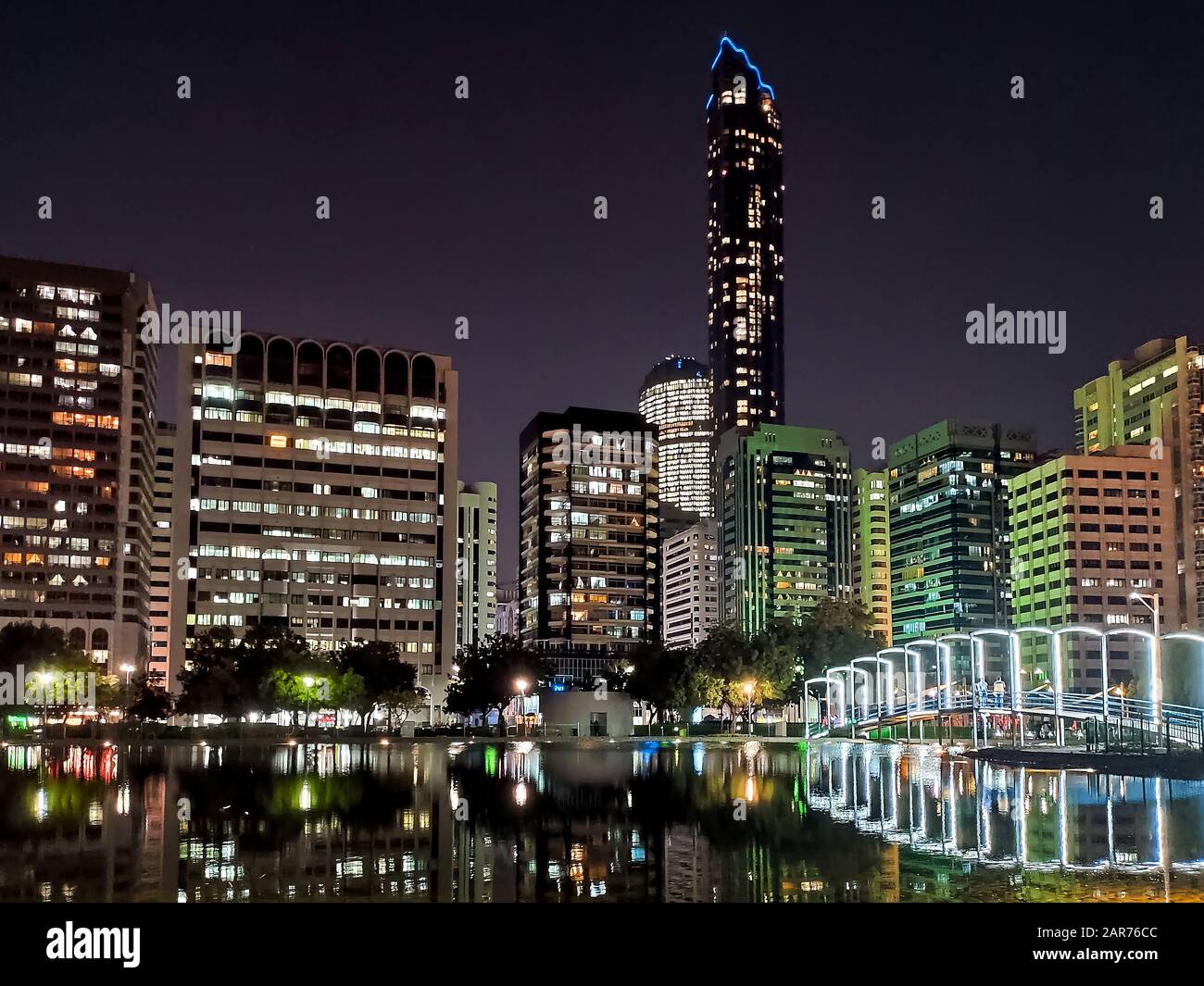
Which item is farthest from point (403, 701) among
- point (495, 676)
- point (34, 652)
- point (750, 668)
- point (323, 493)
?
point (323, 493)

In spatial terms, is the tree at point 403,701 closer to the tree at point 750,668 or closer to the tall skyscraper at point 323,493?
the tall skyscraper at point 323,493

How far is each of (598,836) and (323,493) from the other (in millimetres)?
148320

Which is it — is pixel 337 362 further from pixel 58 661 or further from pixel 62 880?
pixel 62 880

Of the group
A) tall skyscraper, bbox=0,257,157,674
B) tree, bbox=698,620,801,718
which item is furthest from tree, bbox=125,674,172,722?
tree, bbox=698,620,801,718

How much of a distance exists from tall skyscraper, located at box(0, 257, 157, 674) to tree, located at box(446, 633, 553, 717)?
8001 centimetres

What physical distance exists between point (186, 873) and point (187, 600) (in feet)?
484

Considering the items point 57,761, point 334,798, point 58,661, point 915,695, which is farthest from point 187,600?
point 334,798

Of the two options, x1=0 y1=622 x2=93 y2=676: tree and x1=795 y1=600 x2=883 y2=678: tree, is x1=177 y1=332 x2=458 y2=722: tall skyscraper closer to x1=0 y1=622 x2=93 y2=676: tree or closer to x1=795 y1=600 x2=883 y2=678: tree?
x1=0 y1=622 x2=93 y2=676: tree

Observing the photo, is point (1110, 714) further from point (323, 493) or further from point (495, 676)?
point (323, 493)

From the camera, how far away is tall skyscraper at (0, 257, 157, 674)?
189375 mm

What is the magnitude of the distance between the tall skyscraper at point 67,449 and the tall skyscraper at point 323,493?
3524 cm

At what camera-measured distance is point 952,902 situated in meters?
17.8

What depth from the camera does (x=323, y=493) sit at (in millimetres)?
170125

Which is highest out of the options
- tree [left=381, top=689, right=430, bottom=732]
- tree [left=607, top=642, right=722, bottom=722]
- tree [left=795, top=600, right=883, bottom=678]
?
tree [left=795, top=600, right=883, bottom=678]
